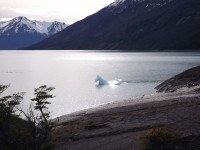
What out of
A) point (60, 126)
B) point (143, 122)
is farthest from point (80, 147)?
point (60, 126)

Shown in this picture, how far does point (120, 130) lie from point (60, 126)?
35.9 ft

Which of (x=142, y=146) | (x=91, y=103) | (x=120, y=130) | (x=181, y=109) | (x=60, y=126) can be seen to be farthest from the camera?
(x=91, y=103)

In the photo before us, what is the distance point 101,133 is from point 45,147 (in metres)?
12.4

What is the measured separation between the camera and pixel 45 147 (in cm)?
2631

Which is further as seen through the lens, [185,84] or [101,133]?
[185,84]

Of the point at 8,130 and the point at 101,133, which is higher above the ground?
the point at 8,130

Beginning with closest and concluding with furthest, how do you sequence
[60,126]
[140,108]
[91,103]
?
[60,126]
[140,108]
[91,103]

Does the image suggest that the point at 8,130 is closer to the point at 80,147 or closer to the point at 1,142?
the point at 1,142

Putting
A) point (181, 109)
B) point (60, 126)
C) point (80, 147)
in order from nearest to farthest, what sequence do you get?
point (80, 147)
point (181, 109)
point (60, 126)

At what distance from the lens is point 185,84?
76250 millimetres

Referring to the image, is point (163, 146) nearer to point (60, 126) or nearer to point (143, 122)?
point (143, 122)

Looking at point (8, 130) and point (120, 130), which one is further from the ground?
point (8, 130)

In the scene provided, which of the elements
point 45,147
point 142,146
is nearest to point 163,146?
point 142,146

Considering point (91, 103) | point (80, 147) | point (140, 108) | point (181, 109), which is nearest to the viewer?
point (80, 147)
